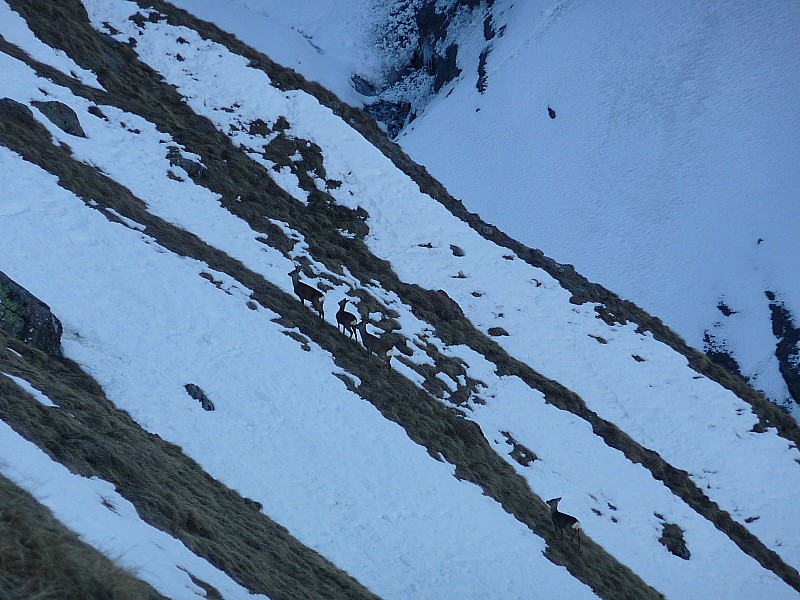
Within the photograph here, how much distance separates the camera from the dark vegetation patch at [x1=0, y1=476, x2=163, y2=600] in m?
4.55

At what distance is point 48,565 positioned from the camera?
4824mm

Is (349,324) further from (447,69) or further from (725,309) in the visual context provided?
(447,69)

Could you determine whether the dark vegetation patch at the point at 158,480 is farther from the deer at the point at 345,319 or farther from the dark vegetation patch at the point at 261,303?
the deer at the point at 345,319

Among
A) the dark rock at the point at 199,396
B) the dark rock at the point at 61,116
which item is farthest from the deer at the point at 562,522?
the dark rock at the point at 61,116

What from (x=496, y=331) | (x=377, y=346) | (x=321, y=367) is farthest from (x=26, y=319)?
(x=496, y=331)

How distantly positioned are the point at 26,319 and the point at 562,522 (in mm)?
11775

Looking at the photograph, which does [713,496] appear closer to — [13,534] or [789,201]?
[13,534]

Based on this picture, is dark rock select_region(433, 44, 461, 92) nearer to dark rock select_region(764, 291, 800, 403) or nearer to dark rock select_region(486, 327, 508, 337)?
dark rock select_region(764, 291, 800, 403)

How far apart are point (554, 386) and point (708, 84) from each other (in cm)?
4943

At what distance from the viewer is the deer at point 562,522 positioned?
16.2m

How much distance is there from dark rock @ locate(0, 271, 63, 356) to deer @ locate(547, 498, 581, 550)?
11044 millimetres

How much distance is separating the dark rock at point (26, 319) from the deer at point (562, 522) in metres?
11.0

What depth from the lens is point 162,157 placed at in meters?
23.9

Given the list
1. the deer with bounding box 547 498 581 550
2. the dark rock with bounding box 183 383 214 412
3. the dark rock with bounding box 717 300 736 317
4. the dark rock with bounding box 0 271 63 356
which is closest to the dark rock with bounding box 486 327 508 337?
the deer with bounding box 547 498 581 550
